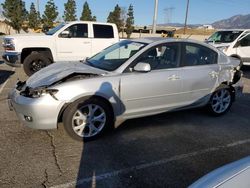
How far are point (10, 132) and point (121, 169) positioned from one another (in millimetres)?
2124

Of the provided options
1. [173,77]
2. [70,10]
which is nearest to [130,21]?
[70,10]

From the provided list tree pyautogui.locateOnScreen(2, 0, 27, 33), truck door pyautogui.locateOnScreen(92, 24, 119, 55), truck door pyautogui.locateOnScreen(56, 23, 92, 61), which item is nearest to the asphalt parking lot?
truck door pyautogui.locateOnScreen(56, 23, 92, 61)

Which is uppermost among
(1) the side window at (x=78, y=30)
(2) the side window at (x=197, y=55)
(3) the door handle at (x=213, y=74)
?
(1) the side window at (x=78, y=30)

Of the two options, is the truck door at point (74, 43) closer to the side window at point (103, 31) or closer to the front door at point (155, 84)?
the side window at point (103, 31)

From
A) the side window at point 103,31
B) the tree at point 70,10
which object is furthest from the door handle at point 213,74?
the tree at point 70,10

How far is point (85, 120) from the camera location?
4.32 meters

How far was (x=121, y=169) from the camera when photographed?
3.60 meters

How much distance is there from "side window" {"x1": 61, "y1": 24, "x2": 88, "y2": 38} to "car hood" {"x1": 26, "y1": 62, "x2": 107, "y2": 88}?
5033 mm

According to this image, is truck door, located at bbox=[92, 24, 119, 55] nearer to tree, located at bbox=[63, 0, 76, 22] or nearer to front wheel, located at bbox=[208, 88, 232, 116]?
front wheel, located at bbox=[208, 88, 232, 116]

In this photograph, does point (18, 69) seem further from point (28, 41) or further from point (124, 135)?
point (124, 135)

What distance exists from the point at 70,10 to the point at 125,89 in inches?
2123

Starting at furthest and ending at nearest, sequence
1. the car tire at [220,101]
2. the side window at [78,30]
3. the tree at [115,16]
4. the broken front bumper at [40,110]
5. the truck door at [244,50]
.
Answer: the tree at [115,16], the truck door at [244,50], the side window at [78,30], the car tire at [220,101], the broken front bumper at [40,110]

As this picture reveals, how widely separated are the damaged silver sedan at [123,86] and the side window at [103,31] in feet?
16.1

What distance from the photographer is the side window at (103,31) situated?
10.2 m
